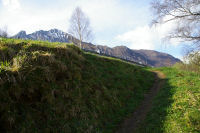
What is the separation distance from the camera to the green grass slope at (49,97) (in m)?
4.44

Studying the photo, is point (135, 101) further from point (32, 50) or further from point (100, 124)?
point (32, 50)

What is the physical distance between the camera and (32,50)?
697cm

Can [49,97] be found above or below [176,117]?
above

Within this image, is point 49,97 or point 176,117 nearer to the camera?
point 49,97

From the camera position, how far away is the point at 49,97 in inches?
216

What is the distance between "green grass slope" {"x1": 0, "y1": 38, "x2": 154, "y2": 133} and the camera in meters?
4.44

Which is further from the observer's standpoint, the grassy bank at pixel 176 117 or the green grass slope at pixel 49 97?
the grassy bank at pixel 176 117

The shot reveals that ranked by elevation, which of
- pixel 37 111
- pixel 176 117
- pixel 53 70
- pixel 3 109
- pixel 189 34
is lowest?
pixel 176 117

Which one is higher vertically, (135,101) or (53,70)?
A: (53,70)

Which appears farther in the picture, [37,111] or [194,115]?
[194,115]

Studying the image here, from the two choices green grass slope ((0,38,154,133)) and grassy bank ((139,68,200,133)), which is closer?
green grass slope ((0,38,154,133))

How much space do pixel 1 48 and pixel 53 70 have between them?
2.55 m

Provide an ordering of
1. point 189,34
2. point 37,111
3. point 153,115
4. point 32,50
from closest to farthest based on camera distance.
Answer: point 37,111, point 153,115, point 32,50, point 189,34

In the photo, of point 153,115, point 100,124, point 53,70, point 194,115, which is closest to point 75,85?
point 53,70
